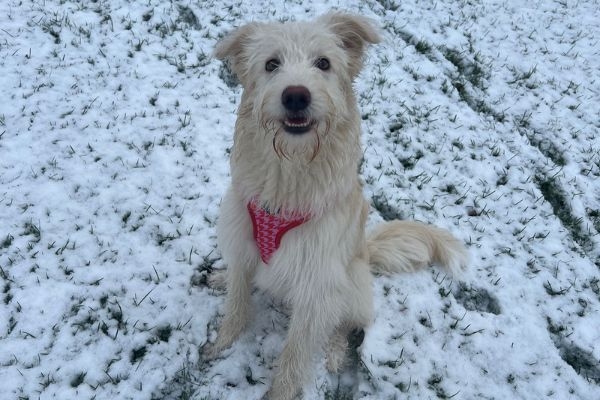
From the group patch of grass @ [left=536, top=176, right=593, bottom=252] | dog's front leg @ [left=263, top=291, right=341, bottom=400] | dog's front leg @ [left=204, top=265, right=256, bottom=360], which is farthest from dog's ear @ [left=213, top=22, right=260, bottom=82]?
patch of grass @ [left=536, top=176, right=593, bottom=252]

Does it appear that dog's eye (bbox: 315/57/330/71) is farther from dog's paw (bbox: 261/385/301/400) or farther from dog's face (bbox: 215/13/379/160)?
dog's paw (bbox: 261/385/301/400)

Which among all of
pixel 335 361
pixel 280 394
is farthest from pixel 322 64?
pixel 280 394

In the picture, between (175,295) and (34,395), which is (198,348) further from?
(34,395)

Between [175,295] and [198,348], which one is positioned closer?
[198,348]

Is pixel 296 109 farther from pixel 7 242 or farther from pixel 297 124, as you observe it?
pixel 7 242

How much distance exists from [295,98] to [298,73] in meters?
0.20

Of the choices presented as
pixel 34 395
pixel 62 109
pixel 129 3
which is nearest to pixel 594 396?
pixel 34 395

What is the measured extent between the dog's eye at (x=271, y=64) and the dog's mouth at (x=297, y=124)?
461mm

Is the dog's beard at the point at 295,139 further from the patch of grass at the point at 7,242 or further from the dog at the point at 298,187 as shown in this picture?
the patch of grass at the point at 7,242

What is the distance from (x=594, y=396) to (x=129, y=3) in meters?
7.01

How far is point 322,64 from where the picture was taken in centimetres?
280

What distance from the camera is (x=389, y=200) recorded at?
4766 mm

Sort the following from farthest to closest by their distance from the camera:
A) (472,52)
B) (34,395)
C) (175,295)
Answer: (472,52) → (175,295) → (34,395)

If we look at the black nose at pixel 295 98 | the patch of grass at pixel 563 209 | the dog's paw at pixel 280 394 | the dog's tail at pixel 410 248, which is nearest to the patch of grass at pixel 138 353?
the dog's paw at pixel 280 394
